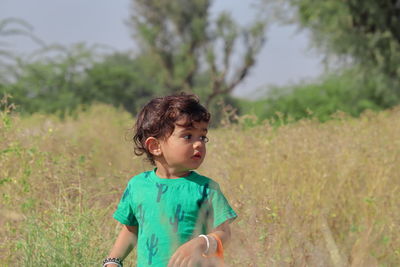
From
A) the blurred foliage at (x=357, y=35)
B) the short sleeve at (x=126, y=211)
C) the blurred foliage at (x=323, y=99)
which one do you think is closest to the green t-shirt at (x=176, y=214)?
the short sleeve at (x=126, y=211)

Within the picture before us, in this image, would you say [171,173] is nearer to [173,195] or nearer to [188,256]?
[173,195]

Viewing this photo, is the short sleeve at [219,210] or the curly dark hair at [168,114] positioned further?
the curly dark hair at [168,114]

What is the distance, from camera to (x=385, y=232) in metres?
4.64

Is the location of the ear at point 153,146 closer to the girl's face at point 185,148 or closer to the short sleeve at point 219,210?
the girl's face at point 185,148

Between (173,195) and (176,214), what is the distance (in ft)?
0.23

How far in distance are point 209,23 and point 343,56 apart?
44.7 feet

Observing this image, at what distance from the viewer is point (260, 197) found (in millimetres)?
3986

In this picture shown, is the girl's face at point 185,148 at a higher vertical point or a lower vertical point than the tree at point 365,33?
lower

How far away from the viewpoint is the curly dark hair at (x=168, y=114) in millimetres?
2469

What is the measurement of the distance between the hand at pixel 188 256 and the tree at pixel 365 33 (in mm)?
14158

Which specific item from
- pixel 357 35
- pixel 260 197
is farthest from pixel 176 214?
pixel 357 35

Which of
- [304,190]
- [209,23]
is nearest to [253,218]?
[304,190]

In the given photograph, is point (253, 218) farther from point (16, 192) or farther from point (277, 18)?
point (277, 18)

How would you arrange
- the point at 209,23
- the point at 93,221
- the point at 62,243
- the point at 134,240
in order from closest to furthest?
the point at 134,240 < the point at 62,243 < the point at 93,221 < the point at 209,23
